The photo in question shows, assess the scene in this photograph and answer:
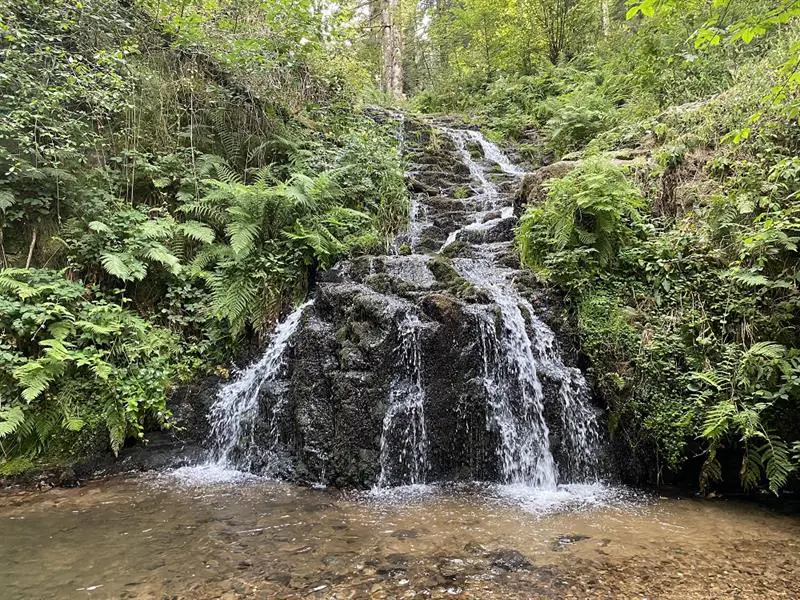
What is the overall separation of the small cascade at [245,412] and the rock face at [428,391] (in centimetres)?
6

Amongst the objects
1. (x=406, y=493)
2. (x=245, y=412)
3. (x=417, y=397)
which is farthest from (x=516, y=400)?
(x=245, y=412)

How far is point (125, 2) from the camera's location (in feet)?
26.4

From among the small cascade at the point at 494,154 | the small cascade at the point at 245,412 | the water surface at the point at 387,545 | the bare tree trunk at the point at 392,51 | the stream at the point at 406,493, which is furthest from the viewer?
the bare tree trunk at the point at 392,51

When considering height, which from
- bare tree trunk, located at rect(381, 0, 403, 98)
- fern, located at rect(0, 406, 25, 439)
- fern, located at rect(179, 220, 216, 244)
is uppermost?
bare tree trunk, located at rect(381, 0, 403, 98)

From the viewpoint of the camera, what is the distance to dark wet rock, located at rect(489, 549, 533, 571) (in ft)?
10.9

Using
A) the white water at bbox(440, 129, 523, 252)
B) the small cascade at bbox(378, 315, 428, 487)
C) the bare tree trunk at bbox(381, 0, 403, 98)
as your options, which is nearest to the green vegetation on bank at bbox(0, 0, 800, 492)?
the white water at bbox(440, 129, 523, 252)

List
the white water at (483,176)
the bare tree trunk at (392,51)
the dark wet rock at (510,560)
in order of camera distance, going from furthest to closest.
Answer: the bare tree trunk at (392,51) < the white water at (483,176) < the dark wet rock at (510,560)

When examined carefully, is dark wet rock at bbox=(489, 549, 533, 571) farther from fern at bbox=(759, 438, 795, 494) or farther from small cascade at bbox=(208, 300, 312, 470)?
small cascade at bbox=(208, 300, 312, 470)

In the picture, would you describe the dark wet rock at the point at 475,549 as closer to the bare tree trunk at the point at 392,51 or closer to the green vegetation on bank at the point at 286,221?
the green vegetation on bank at the point at 286,221

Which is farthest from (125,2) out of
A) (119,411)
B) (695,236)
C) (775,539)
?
(775,539)

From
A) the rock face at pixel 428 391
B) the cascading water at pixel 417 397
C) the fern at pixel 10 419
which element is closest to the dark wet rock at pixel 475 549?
the cascading water at pixel 417 397

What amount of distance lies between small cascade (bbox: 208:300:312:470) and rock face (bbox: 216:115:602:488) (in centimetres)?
6

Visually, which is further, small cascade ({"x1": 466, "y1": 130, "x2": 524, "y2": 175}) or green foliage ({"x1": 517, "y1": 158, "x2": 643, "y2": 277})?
small cascade ({"x1": 466, "y1": 130, "x2": 524, "y2": 175})

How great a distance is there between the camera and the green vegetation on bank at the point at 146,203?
5.52 meters
